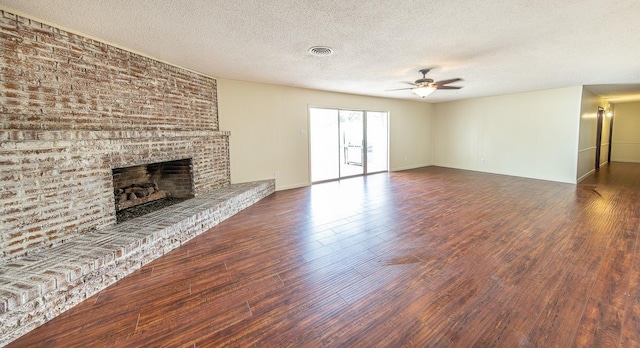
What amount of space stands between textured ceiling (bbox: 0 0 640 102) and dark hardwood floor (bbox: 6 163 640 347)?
2.27 metres

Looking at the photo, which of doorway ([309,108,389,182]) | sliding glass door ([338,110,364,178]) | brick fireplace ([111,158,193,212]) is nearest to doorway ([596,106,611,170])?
doorway ([309,108,389,182])

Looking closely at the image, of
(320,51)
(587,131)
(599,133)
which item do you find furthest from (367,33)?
(599,133)

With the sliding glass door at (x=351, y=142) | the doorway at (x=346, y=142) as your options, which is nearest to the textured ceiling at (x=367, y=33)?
the doorway at (x=346, y=142)

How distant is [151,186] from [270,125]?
256 centimetres

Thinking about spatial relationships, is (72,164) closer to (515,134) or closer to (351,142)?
(351,142)

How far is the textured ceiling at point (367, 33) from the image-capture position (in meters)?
2.26

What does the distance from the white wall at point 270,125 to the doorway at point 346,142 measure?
0.96 ft

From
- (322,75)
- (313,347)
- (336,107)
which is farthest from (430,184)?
(313,347)

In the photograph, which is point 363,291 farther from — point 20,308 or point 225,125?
point 225,125

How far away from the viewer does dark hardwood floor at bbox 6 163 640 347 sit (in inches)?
67.4

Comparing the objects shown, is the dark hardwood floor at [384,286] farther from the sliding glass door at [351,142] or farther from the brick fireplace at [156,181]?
the sliding glass door at [351,142]

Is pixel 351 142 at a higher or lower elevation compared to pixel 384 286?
higher

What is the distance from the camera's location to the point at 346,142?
762 centimetres

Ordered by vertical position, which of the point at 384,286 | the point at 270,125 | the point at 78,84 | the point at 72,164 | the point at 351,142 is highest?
the point at 78,84
